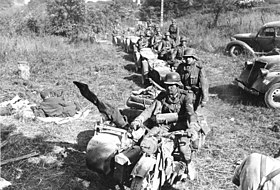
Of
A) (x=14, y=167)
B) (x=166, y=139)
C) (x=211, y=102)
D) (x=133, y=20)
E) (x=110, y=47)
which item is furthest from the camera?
(x=133, y=20)

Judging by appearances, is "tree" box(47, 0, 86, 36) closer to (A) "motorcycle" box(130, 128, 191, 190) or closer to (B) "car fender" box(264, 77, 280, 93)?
(B) "car fender" box(264, 77, 280, 93)

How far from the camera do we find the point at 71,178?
16.8 ft

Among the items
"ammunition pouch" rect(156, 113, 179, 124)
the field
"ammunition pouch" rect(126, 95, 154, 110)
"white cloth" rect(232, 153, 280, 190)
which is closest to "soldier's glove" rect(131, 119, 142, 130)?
"ammunition pouch" rect(156, 113, 179, 124)

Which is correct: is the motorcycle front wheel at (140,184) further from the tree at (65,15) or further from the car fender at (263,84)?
the tree at (65,15)

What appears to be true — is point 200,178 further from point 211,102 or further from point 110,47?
point 110,47

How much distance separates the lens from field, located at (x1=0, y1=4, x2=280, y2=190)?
519 centimetres

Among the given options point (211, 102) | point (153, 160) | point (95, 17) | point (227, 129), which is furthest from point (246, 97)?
point (95, 17)

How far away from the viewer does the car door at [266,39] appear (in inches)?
523

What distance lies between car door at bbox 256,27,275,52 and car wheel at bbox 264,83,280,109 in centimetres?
588

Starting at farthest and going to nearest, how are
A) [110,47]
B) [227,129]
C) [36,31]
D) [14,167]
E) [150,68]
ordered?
[36,31] → [110,47] → [150,68] → [227,129] → [14,167]

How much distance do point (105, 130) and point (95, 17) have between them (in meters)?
18.4

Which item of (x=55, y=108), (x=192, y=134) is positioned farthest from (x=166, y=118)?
(x=55, y=108)

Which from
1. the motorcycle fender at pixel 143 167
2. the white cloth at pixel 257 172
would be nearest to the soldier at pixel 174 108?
the motorcycle fender at pixel 143 167

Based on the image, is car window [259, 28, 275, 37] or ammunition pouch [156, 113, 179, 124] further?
car window [259, 28, 275, 37]
